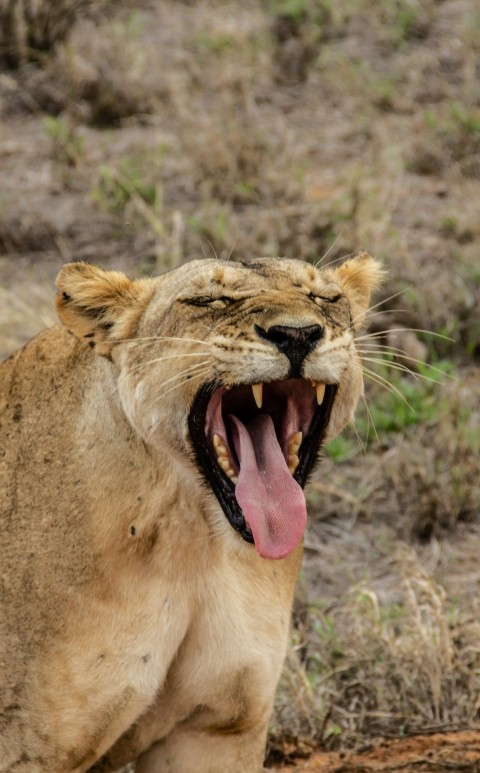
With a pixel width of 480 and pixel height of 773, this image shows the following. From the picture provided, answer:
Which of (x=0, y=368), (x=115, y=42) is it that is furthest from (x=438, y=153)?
(x=0, y=368)

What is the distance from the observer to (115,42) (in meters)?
8.34

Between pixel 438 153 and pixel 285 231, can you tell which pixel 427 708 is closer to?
pixel 285 231

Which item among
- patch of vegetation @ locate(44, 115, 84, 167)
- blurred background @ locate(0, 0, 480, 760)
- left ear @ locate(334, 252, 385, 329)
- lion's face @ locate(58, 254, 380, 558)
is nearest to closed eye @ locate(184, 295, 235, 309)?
lion's face @ locate(58, 254, 380, 558)

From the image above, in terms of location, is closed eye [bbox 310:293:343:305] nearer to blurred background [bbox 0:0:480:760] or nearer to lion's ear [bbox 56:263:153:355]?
lion's ear [bbox 56:263:153:355]

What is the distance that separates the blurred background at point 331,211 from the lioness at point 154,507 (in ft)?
2.54

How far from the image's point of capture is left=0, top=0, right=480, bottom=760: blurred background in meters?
4.38

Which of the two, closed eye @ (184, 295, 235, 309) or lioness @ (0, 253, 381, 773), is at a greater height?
closed eye @ (184, 295, 235, 309)

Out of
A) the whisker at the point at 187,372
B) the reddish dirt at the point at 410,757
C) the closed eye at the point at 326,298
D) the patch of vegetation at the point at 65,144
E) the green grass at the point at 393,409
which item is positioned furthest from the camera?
the patch of vegetation at the point at 65,144

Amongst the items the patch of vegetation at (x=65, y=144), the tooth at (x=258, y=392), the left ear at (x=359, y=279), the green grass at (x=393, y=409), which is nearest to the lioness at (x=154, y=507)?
the tooth at (x=258, y=392)

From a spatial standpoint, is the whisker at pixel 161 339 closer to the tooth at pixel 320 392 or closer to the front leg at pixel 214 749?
the tooth at pixel 320 392

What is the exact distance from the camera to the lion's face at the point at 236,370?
9.46ft

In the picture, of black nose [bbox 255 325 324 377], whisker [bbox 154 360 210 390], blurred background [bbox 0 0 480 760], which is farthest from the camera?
blurred background [bbox 0 0 480 760]

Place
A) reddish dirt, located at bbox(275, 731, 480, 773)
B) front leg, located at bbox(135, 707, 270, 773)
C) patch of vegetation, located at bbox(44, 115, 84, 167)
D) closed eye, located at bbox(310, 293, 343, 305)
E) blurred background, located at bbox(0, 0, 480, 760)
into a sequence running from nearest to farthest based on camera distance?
closed eye, located at bbox(310, 293, 343, 305)
front leg, located at bbox(135, 707, 270, 773)
reddish dirt, located at bbox(275, 731, 480, 773)
blurred background, located at bbox(0, 0, 480, 760)
patch of vegetation, located at bbox(44, 115, 84, 167)

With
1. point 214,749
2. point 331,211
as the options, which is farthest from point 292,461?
point 331,211
